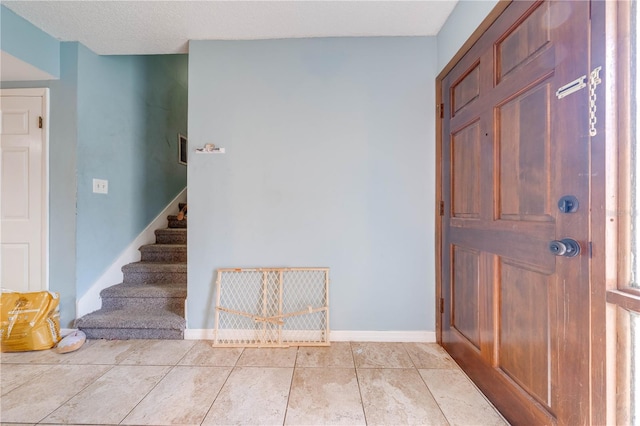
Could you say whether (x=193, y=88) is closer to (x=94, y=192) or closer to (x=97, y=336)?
(x=94, y=192)

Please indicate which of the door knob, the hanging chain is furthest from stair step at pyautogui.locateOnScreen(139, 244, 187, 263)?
the hanging chain

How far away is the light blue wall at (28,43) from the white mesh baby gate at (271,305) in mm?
2091

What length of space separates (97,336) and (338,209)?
2.12 m

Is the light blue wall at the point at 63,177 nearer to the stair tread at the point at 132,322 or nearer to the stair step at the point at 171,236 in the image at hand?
the stair tread at the point at 132,322

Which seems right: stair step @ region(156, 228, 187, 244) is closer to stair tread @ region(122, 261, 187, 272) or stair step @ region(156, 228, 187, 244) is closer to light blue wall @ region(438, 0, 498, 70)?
stair tread @ region(122, 261, 187, 272)

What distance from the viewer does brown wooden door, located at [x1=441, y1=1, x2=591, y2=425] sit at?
0.89 metres

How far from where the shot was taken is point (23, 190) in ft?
6.72

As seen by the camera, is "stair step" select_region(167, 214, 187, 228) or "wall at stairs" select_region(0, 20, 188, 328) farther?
"stair step" select_region(167, 214, 187, 228)

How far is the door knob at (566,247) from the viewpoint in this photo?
0.88 meters

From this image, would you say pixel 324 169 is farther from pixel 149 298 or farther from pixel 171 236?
pixel 171 236

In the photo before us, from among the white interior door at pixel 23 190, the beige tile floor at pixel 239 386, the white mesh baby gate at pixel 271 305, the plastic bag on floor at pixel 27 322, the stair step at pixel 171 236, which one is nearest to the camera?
the beige tile floor at pixel 239 386

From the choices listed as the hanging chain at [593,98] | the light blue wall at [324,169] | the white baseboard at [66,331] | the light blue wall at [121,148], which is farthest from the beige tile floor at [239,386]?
the hanging chain at [593,98]

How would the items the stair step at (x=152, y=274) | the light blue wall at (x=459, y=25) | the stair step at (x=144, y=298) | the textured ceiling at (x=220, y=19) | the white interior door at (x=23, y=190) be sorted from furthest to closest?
1. the stair step at (x=152, y=274)
2. the stair step at (x=144, y=298)
3. the white interior door at (x=23, y=190)
4. the textured ceiling at (x=220, y=19)
5. the light blue wall at (x=459, y=25)

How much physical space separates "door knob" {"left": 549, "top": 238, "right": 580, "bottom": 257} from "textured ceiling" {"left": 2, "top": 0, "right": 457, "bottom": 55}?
63.8 inches
